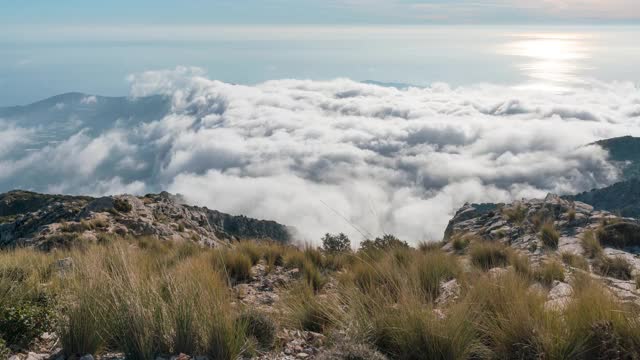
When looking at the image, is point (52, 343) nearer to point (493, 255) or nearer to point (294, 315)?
point (294, 315)

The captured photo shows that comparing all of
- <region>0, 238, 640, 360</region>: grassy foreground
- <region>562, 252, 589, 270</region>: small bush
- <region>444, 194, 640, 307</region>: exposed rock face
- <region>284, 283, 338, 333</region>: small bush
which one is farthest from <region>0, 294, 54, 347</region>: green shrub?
<region>562, 252, 589, 270</region>: small bush

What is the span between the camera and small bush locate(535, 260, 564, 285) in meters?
8.09

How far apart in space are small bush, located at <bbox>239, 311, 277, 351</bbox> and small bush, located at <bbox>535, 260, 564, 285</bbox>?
5.33 metres

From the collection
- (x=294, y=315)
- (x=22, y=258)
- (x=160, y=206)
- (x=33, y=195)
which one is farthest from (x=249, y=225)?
(x=294, y=315)

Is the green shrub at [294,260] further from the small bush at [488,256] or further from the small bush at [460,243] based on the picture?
the small bush at [460,243]

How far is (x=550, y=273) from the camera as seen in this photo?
816 cm

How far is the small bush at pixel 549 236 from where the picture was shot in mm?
13180

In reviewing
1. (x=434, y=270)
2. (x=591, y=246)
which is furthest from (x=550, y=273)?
(x=591, y=246)

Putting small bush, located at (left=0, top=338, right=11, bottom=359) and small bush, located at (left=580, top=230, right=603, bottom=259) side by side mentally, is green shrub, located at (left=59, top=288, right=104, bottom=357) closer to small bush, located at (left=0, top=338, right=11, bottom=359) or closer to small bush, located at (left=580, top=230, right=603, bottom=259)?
small bush, located at (left=0, top=338, right=11, bottom=359)

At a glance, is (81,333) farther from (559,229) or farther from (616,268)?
(559,229)

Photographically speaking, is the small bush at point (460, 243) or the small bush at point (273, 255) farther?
the small bush at point (460, 243)

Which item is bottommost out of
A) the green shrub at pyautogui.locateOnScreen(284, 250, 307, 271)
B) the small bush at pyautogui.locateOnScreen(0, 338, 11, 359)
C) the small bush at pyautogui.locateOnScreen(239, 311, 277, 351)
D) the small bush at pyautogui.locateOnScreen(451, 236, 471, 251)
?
the small bush at pyautogui.locateOnScreen(451, 236, 471, 251)

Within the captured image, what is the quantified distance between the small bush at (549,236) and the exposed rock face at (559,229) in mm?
104

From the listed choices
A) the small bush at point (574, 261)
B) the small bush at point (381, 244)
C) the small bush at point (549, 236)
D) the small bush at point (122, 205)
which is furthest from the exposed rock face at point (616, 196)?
the small bush at point (381, 244)
